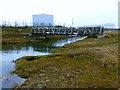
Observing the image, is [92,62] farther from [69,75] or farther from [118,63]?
[69,75]

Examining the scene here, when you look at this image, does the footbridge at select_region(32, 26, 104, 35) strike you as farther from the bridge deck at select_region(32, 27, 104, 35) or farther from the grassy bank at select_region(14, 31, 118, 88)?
the grassy bank at select_region(14, 31, 118, 88)

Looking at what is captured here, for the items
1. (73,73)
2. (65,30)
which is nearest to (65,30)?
(65,30)

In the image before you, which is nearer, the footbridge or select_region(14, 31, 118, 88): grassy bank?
select_region(14, 31, 118, 88): grassy bank

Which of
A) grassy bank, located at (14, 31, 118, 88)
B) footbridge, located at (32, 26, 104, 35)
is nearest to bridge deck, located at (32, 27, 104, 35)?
footbridge, located at (32, 26, 104, 35)

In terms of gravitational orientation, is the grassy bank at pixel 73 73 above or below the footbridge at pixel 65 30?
below

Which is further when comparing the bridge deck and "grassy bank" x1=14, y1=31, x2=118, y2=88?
the bridge deck

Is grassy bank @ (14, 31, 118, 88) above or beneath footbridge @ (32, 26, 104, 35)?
beneath

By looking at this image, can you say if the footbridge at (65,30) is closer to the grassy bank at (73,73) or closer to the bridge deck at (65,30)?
the bridge deck at (65,30)

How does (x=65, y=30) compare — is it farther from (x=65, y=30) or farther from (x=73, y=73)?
(x=73, y=73)

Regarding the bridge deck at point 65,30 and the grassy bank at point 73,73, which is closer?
the grassy bank at point 73,73

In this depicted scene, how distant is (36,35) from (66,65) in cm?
7811

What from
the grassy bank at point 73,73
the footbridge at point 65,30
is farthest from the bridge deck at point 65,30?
the grassy bank at point 73,73

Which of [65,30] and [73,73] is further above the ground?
[65,30]

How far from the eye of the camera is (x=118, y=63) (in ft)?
103
